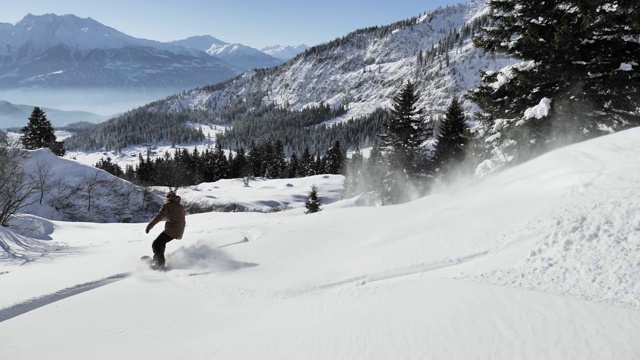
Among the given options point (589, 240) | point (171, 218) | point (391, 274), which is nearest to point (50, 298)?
point (171, 218)

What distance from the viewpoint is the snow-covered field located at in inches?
148

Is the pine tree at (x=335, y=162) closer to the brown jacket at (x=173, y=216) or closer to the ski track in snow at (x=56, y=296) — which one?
the brown jacket at (x=173, y=216)

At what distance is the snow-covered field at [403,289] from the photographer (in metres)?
3.76

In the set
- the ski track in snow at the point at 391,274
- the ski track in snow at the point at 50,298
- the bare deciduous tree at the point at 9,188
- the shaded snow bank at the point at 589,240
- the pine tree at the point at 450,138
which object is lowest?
the ski track in snow at the point at 50,298

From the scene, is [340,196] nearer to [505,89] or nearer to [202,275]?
[505,89]

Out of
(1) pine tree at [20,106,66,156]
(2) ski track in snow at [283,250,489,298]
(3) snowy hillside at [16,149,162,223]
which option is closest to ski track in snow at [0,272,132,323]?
(2) ski track in snow at [283,250,489,298]

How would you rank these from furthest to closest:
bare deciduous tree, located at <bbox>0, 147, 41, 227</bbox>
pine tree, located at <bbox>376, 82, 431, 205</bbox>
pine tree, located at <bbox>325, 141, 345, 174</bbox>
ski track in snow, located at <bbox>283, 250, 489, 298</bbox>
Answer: pine tree, located at <bbox>325, 141, 345, 174</bbox> → pine tree, located at <bbox>376, 82, 431, 205</bbox> → bare deciduous tree, located at <bbox>0, 147, 41, 227</bbox> → ski track in snow, located at <bbox>283, 250, 489, 298</bbox>

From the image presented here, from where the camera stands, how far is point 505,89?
42.8ft

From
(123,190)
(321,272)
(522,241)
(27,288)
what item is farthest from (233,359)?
(123,190)

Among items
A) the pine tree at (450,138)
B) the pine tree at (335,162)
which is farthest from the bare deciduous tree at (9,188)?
the pine tree at (335,162)

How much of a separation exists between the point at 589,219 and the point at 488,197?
8.18 feet

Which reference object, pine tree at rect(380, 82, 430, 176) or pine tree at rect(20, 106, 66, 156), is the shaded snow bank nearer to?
pine tree at rect(380, 82, 430, 176)

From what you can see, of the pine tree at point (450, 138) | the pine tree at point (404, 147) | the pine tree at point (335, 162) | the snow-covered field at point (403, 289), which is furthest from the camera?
the pine tree at point (335, 162)

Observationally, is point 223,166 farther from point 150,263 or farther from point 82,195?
point 150,263
